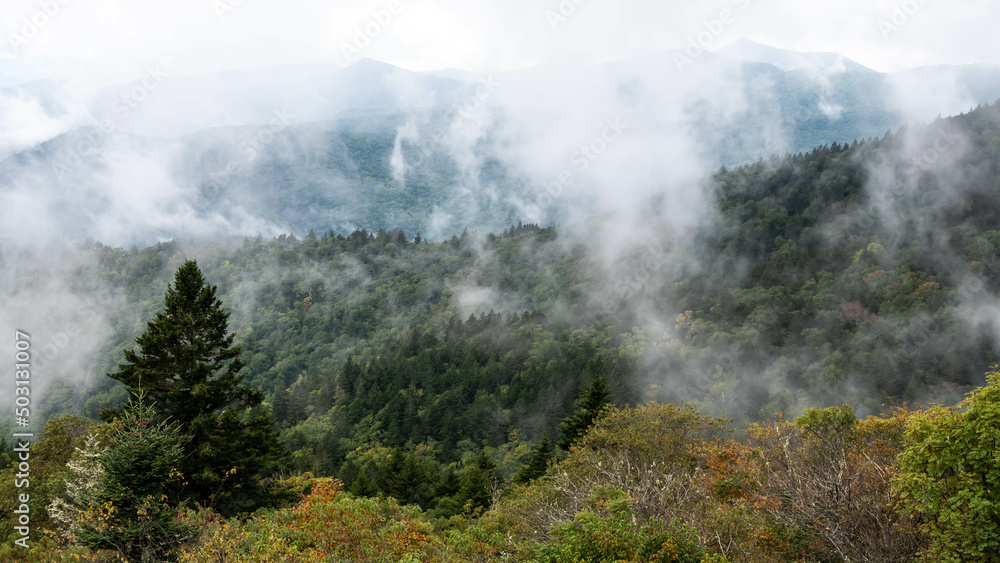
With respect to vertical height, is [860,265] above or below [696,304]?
above

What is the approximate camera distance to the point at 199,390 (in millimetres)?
24969

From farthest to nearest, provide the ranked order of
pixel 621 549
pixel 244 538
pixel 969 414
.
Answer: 1. pixel 244 538
2. pixel 969 414
3. pixel 621 549

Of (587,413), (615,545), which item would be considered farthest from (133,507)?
(587,413)

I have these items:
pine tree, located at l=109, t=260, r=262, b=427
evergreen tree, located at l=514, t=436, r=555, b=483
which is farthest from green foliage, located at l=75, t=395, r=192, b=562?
evergreen tree, located at l=514, t=436, r=555, b=483

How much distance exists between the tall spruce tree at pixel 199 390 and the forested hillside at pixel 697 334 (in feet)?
85.0

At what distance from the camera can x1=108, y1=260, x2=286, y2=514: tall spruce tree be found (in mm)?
24891

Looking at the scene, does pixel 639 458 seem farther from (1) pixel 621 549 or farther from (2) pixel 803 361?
(2) pixel 803 361

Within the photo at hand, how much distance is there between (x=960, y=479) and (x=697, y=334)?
123302 millimetres

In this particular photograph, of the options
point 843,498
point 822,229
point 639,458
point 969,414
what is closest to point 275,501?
point 639,458

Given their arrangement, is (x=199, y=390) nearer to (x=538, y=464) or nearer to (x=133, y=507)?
(x=133, y=507)

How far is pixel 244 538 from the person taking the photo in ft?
52.4

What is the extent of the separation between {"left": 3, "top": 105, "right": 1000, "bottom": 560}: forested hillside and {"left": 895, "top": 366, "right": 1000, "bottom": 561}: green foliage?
126 feet

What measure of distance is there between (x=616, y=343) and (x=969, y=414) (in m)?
128

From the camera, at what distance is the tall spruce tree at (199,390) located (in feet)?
81.7
